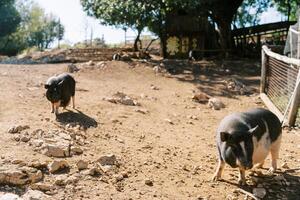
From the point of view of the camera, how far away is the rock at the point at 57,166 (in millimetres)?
Result: 5802

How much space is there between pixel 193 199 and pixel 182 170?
994mm

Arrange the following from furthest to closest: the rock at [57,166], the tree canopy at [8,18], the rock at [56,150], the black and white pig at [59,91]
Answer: the tree canopy at [8,18] → the black and white pig at [59,91] → the rock at [56,150] → the rock at [57,166]

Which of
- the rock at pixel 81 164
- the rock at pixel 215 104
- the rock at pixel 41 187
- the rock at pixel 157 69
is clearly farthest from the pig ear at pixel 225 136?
the rock at pixel 157 69

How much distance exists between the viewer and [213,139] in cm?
870

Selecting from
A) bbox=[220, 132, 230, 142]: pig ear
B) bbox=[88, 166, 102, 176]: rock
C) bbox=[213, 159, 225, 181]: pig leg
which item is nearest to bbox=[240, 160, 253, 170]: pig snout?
bbox=[220, 132, 230, 142]: pig ear

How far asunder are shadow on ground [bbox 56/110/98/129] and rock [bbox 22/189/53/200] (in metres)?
3.11

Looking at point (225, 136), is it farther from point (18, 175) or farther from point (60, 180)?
point (18, 175)

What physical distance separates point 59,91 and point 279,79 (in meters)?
6.23

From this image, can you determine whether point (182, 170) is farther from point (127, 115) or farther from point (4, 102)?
point (4, 102)

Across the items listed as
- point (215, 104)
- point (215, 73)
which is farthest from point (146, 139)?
point (215, 73)

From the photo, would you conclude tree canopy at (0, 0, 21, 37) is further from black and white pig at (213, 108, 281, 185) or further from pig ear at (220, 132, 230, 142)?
pig ear at (220, 132, 230, 142)

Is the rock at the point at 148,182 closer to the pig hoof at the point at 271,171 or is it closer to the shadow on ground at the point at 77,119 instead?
the pig hoof at the point at 271,171

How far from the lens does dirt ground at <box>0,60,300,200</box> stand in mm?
5754

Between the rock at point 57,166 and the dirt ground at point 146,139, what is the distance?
0.11m
